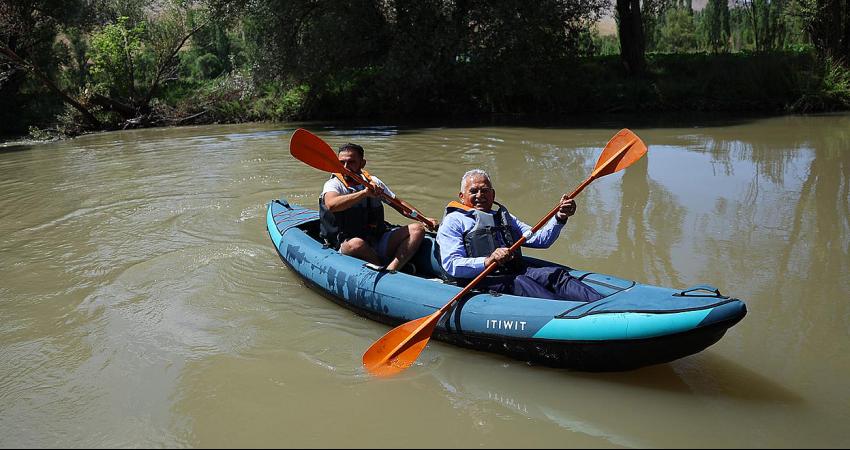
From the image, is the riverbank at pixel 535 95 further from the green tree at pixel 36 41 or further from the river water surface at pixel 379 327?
the river water surface at pixel 379 327

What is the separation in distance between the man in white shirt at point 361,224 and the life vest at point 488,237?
63cm

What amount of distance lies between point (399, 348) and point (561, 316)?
0.79 m

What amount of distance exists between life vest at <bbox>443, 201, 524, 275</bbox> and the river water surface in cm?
51

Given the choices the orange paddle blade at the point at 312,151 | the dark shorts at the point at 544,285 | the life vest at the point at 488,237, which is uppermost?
the orange paddle blade at the point at 312,151

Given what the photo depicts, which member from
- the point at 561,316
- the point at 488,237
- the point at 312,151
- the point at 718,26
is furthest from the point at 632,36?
the point at 561,316

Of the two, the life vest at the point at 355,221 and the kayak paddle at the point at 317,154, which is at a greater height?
the kayak paddle at the point at 317,154

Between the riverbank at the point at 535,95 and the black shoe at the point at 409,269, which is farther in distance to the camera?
the riverbank at the point at 535,95

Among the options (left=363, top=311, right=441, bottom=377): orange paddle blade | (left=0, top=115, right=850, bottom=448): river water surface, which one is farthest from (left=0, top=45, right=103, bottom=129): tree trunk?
(left=363, top=311, right=441, bottom=377): orange paddle blade

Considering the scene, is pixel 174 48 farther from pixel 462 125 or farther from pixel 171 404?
pixel 171 404

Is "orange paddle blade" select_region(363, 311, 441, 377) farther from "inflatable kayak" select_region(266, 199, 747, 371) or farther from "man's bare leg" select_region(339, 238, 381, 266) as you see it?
"man's bare leg" select_region(339, 238, 381, 266)

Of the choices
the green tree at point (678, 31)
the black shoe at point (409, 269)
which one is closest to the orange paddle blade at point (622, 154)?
the black shoe at point (409, 269)

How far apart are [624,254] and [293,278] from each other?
2364mm

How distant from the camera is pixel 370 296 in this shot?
12.2 ft

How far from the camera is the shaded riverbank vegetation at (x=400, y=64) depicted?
13.1 m
